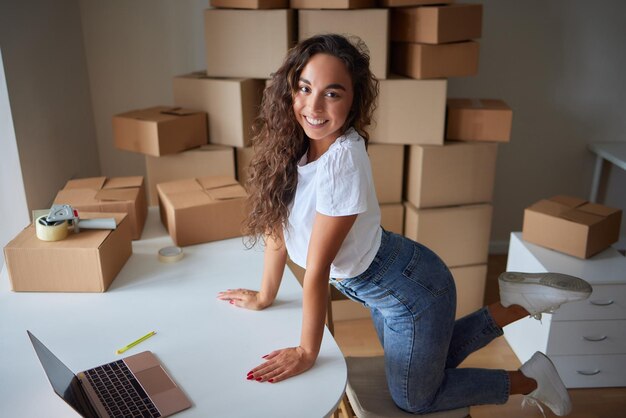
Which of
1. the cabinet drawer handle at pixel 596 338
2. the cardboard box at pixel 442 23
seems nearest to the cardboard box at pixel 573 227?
the cabinet drawer handle at pixel 596 338

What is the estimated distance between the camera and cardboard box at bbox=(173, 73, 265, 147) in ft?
8.64

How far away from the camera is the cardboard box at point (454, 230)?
276cm

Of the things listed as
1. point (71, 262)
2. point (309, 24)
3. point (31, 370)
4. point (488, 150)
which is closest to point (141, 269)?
point (71, 262)

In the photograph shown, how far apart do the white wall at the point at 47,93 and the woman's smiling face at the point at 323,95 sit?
1.25 metres

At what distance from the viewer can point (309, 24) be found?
8.33 feet

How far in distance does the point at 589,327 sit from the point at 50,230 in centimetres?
199

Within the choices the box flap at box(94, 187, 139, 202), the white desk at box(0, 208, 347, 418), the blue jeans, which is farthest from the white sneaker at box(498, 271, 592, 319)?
the box flap at box(94, 187, 139, 202)

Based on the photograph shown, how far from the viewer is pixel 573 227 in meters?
2.45

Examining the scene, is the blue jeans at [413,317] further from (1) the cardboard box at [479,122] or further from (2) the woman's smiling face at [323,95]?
(1) the cardboard box at [479,122]

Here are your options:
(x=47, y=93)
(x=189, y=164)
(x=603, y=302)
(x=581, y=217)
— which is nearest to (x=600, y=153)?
(x=581, y=217)

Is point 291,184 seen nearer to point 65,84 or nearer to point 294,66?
point 294,66

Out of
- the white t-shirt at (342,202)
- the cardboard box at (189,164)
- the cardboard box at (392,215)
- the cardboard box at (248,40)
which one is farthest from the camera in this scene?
the cardboard box at (392,215)

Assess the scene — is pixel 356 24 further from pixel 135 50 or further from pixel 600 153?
pixel 600 153

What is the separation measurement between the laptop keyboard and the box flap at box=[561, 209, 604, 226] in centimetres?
190
